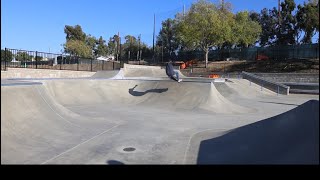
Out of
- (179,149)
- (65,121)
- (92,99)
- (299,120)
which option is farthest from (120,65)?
(299,120)

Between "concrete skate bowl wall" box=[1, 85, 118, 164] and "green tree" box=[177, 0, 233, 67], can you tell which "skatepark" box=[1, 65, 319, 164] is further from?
"green tree" box=[177, 0, 233, 67]

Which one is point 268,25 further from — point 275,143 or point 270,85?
point 275,143

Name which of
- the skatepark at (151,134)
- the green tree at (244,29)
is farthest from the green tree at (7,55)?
the green tree at (244,29)

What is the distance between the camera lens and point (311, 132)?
4344 mm

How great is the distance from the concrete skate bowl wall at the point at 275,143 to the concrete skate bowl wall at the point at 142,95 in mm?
6682

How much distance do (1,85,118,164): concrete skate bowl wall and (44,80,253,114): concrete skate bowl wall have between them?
531 centimetres

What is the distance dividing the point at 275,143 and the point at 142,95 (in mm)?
11975

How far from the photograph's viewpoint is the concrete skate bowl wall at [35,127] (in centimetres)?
632

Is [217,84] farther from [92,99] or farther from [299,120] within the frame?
[299,120]

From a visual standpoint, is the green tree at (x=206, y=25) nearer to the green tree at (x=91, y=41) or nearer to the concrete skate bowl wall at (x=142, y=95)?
the concrete skate bowl wall at (x=142, y=95)

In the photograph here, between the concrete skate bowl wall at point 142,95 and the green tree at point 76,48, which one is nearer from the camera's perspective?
the concrete skate bowl wall at point 142,95

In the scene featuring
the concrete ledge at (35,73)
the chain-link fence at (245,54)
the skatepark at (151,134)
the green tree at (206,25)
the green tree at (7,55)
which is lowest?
the skatepark at (151,134)

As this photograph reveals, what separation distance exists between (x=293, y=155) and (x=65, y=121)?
6.58 m

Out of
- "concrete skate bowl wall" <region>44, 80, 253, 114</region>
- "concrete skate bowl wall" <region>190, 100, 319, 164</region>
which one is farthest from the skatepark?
"concrete skate bowl wall" <region>44, 80, 253, 114</region>
